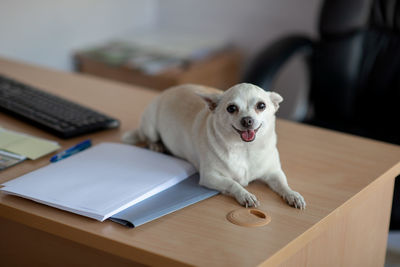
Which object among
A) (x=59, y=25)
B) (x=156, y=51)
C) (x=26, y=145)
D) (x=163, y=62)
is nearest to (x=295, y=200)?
(x=26, y=145)

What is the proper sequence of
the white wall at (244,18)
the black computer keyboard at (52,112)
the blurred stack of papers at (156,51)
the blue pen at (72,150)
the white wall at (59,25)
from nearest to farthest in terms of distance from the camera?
the blue pen at (72,150) < the black computer keyboard at (52,112) < the white wall at (59,25) < the blurred stack of papers at (156,51) < the white wall at (244,18)

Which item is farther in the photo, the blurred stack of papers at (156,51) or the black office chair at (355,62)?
the blurred stack of papers at (156,51)

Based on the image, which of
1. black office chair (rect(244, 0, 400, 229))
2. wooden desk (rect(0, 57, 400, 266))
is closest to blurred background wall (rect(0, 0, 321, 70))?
black office chair (rect(244, 0, 400, 229))

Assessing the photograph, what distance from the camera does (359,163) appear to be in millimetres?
1202

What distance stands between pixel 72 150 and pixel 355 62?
42.8 inches

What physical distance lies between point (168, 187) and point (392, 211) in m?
0.63

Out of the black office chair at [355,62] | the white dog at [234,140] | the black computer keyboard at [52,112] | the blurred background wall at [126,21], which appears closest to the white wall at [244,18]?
the blurred background wall at [126,21]

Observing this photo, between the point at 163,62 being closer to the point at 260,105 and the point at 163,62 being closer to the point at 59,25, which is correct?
the point at 59,25

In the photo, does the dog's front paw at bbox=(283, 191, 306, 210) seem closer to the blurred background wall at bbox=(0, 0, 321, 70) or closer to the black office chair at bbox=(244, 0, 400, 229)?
the black office chair at bbox=(244, 0, 400, 229)

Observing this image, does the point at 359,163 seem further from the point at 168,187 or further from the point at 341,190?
the point at 168,187

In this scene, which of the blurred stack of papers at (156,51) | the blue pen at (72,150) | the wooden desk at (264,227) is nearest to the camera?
the wooden desk at (264,227)

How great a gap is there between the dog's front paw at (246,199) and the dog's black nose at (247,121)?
0.41 ft

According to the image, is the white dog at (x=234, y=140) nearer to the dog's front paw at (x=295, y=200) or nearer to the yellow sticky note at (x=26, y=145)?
the dog's front paw at (x=295, y=200)

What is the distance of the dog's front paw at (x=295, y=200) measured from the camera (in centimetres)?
101
